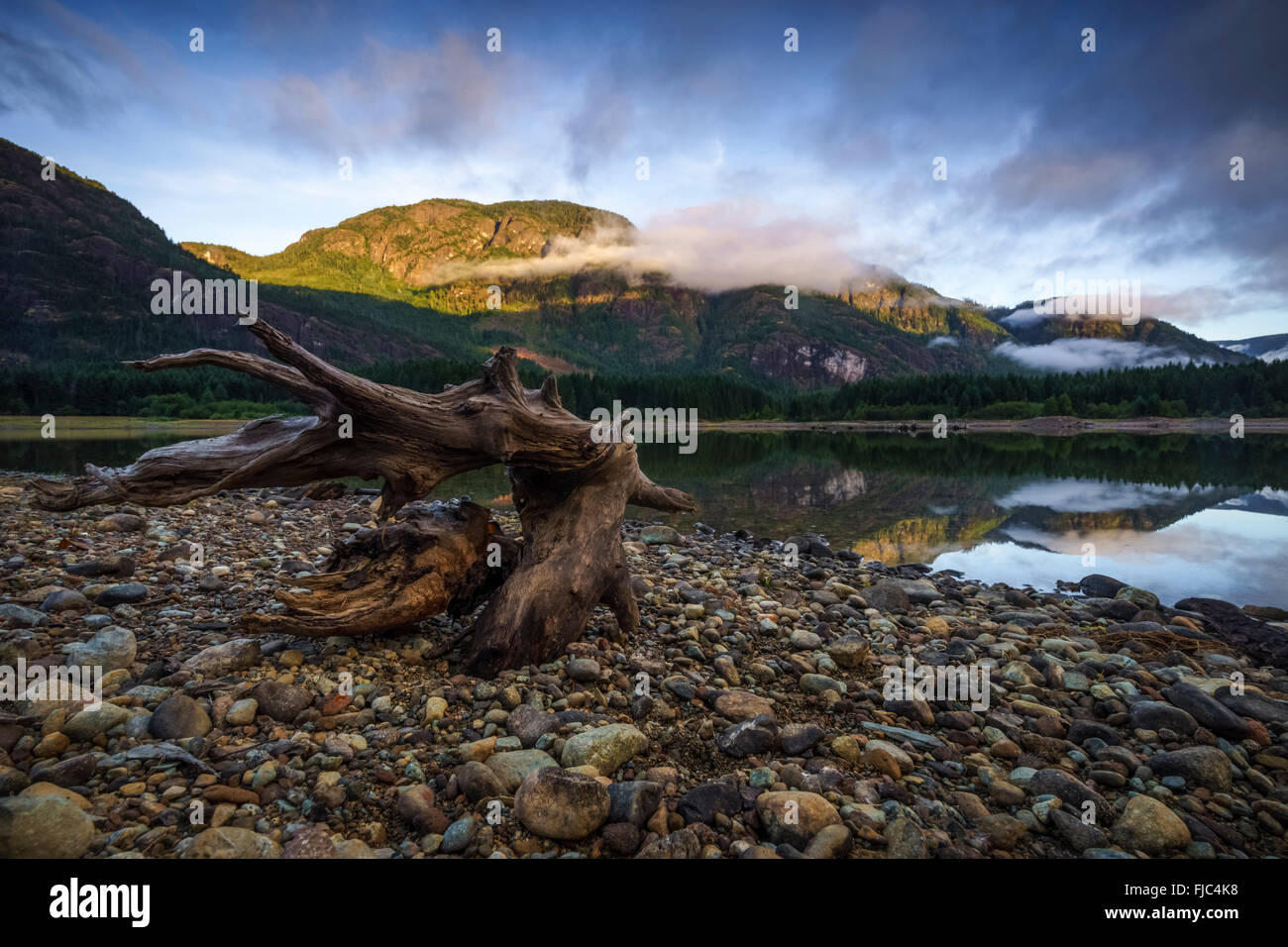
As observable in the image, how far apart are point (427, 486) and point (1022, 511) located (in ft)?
63.8

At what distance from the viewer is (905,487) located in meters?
24.3

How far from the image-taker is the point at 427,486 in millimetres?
5305

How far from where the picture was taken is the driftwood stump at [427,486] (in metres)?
4.70

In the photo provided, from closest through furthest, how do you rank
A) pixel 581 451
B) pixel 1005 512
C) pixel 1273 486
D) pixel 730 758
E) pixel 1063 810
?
pixel 1063 810
pixel 730 758
pixel 581 451
pixel 1005 512
pixel 1273 486

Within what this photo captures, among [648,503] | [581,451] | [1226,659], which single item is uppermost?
[581,451]

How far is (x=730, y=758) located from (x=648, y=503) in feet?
11.9

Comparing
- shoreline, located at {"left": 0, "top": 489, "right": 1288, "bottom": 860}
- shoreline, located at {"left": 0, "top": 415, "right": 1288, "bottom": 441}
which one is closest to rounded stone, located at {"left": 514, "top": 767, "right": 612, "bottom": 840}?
shoreline, located at {"left": 0, "top": 489, "right": 1288, "bottom": 860}

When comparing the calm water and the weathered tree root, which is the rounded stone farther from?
the calm water

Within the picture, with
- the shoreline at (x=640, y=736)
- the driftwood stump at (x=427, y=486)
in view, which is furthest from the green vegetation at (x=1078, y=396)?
the driftwood stump at (x=427, y=486)

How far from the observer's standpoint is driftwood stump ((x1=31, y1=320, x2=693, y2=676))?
15.4 ft

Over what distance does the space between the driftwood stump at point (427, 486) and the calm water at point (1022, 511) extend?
9261mm
